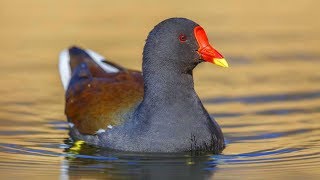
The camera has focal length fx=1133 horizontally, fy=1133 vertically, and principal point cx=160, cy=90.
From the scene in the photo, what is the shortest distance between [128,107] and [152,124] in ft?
1.95

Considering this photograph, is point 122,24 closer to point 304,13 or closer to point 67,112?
point 304,13

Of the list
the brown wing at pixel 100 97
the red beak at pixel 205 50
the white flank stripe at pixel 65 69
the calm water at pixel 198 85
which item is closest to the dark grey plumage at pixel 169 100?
the red beak at pixel 205 50

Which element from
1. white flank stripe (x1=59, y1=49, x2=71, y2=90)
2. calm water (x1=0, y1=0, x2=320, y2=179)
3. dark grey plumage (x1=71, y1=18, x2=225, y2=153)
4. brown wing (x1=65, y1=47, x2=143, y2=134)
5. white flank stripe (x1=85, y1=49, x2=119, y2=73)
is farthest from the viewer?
white flank stripe (x1=59, y1=49, x2=71, y2=90)

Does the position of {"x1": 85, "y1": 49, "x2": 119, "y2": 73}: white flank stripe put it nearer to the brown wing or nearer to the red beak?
the brown wing

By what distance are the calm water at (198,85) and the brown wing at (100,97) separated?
0.27 meters

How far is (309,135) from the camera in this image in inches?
427

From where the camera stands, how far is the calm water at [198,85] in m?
9.65

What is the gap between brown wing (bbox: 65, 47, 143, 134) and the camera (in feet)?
34.6

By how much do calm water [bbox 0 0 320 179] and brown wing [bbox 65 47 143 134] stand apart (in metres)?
0.27

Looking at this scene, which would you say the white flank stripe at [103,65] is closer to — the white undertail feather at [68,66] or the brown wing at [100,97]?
the white undertail feather at [68,66]

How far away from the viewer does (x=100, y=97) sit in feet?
35.8

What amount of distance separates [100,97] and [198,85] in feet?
8.28

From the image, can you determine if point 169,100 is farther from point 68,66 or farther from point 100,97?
point 68,66

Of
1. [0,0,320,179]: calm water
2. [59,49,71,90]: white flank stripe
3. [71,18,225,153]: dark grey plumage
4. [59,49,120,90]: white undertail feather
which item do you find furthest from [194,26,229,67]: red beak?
[59,49,71,90]: white flank stripe
